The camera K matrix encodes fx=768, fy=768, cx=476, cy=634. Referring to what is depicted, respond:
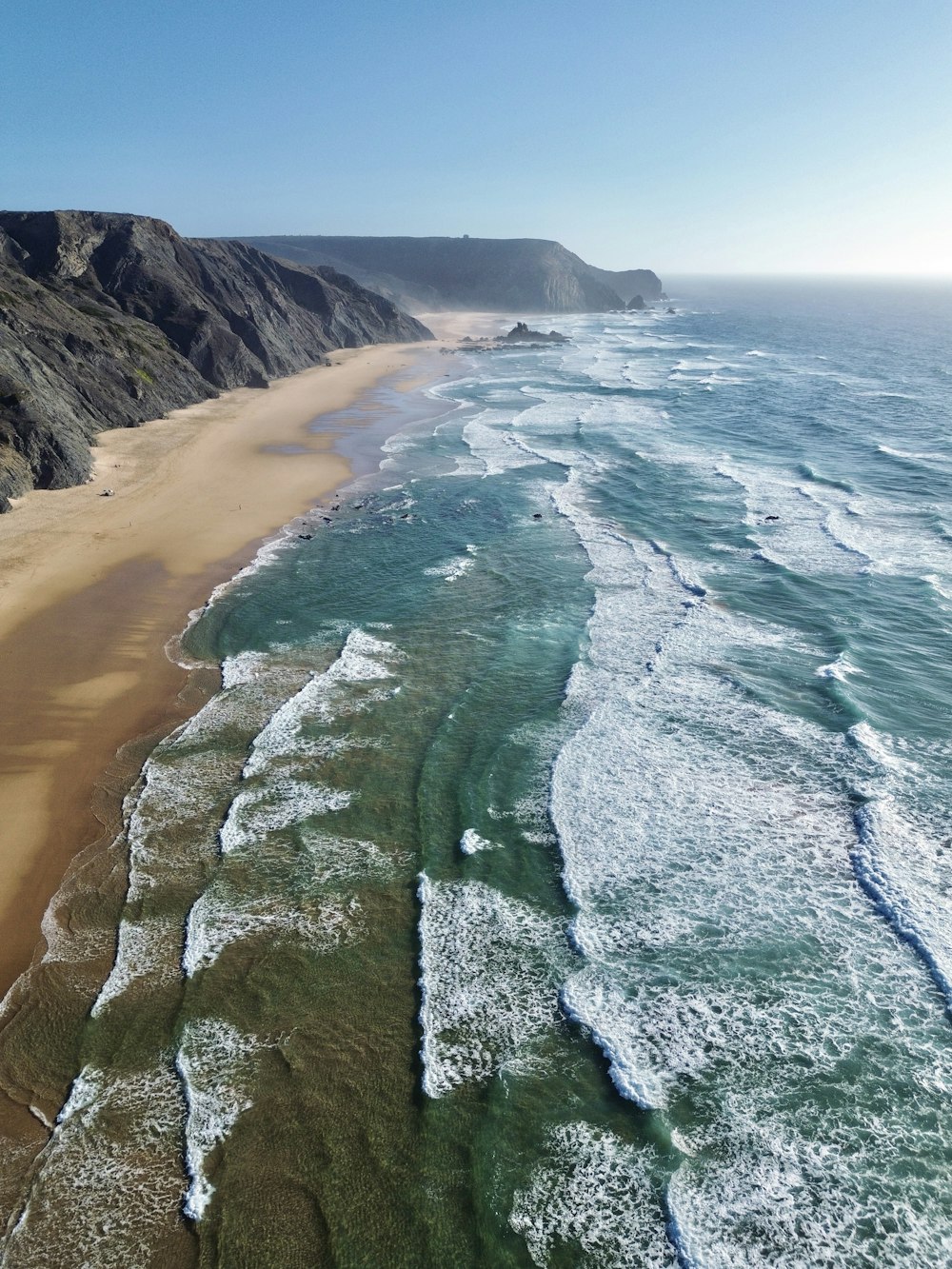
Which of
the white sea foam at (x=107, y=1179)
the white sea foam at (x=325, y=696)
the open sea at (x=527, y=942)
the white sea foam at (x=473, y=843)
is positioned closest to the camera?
the white sea foam at (x=107, y=1179)

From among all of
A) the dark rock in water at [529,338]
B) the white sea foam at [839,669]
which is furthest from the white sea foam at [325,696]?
the dark rock in water at [529,338]

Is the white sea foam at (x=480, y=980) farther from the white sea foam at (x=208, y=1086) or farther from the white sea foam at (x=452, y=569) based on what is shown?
the white sea foam at (x=452, y=569)

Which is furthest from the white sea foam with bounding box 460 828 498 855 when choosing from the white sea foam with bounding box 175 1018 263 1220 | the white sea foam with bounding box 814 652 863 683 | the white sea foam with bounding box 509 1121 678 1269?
the white sea foam with bounding box 814 652 863 683

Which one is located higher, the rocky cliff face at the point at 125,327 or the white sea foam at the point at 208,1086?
the rocky cliff face at the point at 125,327

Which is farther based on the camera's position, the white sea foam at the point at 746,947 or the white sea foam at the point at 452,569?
the white sea foam at the point at 452,569

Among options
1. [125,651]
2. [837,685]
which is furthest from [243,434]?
[837,685]

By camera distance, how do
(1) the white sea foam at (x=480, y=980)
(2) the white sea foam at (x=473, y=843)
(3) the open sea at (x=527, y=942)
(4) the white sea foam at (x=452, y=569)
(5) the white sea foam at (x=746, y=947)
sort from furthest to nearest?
1. (4) the white sea foam at (x=452, y=569)
2. (2) the white sea foam at (x=473, y=843)
3. (1) the white sea foam at (x=480, y=980)
4. (5) the white sea foam at (x=746, y=947)
5. (3) the open sea at (x=527, y=942)

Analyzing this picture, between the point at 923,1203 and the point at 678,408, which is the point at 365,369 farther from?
the point at 923,1203
